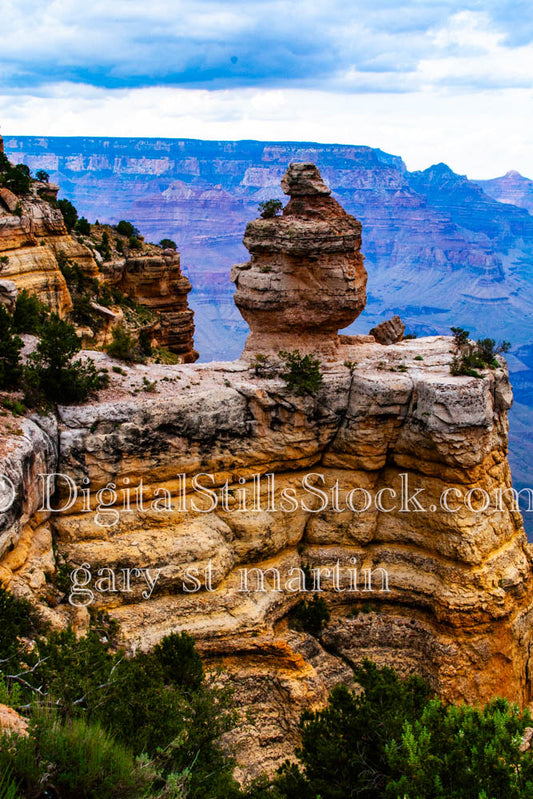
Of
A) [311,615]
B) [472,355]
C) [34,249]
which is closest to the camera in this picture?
[311,615]

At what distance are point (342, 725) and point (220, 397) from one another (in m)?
13.4

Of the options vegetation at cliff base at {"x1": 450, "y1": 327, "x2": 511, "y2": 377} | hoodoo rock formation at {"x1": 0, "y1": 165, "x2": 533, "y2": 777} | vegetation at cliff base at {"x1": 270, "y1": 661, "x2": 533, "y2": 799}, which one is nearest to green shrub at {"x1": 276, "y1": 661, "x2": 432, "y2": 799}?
vegetation at cliff base at {"x1": 270, "y1": 661, "x2": 533, "y2": 799}

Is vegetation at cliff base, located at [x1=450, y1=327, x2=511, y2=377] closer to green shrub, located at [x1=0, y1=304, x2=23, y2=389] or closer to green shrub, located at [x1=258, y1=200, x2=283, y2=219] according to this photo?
green shrub, located at [x1=258, y1=200, x2=283, y2=219]

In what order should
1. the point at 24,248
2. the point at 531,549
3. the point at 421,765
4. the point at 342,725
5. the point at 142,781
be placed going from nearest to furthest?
the point at 142,781 < the point at 421,765 < the point at 342,725 < the point at 531,549 < the point at 24,248

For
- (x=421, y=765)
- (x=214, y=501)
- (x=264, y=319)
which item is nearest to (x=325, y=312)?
(x=264, y=319)

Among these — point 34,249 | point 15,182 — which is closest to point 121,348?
point 34,249

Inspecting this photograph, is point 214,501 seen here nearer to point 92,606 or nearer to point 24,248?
point 92,606

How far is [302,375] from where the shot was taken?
32.6 m

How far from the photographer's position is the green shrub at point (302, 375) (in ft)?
106

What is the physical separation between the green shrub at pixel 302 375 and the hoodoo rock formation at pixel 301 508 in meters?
0.43

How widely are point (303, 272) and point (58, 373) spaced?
11634 millimetres

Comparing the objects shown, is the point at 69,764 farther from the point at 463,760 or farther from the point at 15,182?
the point at 15,182

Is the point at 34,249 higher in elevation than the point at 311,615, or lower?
higher

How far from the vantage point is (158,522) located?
2983 centimetres
